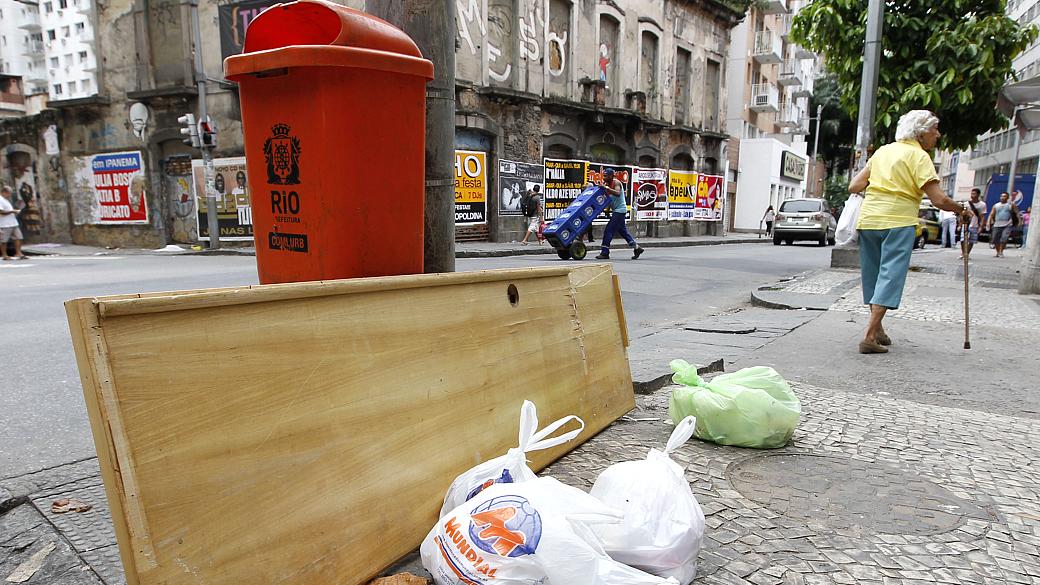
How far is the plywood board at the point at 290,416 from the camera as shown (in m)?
1.20

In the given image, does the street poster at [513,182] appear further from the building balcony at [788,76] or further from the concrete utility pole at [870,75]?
the building balcony at [788,76]

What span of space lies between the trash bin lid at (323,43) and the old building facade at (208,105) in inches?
573

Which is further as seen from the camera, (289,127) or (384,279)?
(289,127)

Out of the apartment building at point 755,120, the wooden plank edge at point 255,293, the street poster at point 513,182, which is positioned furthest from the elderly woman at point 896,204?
the apartment building at point 755,120

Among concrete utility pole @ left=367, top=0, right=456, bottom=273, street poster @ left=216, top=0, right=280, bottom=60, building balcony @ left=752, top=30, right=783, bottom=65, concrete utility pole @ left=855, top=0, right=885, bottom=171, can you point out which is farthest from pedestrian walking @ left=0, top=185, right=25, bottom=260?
building balcony @ left=752, top=30, right=783, bottom=65

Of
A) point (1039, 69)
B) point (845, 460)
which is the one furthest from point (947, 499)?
point (1039, 69)

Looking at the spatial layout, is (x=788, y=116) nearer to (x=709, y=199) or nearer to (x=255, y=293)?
(x=709, y=199)

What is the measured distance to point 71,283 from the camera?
8.27 m

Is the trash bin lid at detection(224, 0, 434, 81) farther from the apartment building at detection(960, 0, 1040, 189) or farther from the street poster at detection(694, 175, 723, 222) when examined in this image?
the apartment building at detection(960, 0, 1040, 189)

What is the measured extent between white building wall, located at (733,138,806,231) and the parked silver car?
473 inches

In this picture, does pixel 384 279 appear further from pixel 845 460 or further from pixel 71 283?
pixel 71 283

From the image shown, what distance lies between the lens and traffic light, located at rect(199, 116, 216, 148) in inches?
580

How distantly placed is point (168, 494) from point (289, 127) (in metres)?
1.28

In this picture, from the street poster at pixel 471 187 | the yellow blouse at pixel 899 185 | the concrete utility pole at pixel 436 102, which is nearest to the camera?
the concrete utility pole at pixel 436 102
